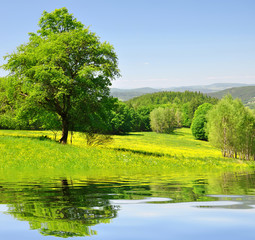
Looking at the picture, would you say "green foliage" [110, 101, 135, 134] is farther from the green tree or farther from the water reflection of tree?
the water reflection of tree

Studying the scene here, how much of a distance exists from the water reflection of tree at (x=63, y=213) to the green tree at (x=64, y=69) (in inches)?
Result: 1080

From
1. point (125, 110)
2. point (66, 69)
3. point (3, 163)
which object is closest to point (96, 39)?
point (66, 69)

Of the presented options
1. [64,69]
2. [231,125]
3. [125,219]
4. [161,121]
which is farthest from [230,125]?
[161,121]

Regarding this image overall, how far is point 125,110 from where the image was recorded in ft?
439

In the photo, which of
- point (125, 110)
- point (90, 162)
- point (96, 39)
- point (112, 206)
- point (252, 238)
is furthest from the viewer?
point (125, 110)

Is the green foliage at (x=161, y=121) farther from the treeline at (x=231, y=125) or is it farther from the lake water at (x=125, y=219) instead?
the lake water at (x=125, y=219)

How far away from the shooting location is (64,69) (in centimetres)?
3722

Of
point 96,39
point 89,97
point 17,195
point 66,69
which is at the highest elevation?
point 96,39

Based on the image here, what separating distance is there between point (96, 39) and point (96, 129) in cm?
1153

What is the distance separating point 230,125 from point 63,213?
182ft

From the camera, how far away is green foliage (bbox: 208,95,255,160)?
56375mm

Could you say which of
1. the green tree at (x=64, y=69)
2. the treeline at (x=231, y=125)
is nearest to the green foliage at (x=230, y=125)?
the treeline at (x=231, y=125)

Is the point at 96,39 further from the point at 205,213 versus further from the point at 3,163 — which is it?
the point at 205,213

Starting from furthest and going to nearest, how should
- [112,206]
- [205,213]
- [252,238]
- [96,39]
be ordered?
1. [96,39]
2. [112,206]
3. [205,213]
4. [252,238]
